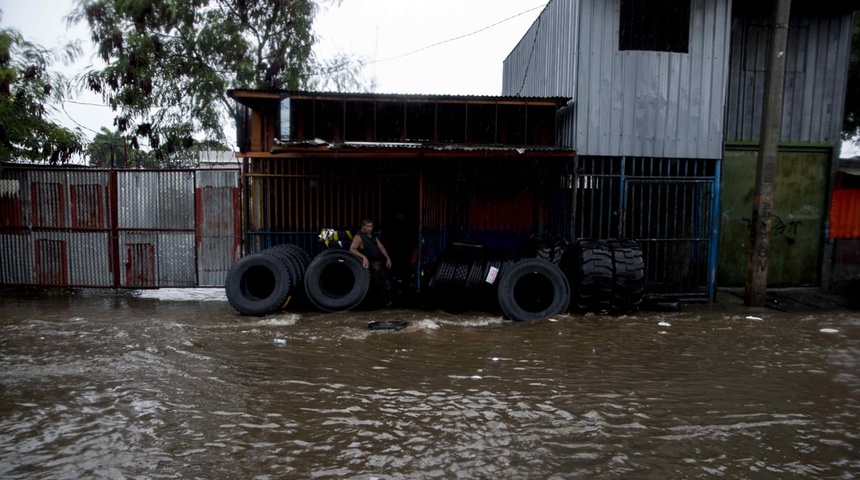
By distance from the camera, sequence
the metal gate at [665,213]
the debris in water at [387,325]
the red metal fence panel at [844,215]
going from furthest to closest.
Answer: the red metal fence panel at [844,215]
the metal gate at [665,213]
the debris in water at [387,325]

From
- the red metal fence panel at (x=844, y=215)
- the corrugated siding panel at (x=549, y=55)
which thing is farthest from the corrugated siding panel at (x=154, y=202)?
the red metal fence panel at (x=844, y=215)

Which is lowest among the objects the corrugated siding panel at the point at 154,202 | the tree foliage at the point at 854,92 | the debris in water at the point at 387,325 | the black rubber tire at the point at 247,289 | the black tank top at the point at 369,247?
the debris in water at the point at 387,325

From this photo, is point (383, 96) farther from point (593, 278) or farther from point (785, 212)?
point (785, 212)

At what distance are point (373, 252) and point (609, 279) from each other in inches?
161

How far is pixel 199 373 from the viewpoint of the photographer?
638 cm

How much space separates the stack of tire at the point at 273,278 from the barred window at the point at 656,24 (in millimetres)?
7433

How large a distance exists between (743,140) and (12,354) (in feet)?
43.0

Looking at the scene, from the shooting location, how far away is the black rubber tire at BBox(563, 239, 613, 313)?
9477 millimetres

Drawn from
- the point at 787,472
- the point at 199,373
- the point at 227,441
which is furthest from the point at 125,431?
the point at 787,472

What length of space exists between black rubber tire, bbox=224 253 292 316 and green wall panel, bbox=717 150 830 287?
8.94m

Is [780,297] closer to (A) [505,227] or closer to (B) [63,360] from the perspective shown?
(A) [505,227]

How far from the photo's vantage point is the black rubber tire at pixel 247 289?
957 centimetres

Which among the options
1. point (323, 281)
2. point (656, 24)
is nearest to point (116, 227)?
point (323, 281)

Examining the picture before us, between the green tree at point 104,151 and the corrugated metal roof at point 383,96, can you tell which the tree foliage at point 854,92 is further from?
the green tree at point 104,151
